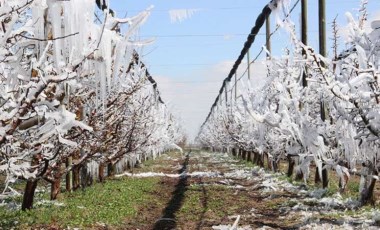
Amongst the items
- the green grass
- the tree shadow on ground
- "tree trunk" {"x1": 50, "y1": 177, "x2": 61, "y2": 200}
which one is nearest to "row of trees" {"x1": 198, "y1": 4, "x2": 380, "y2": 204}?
the tree shadow on ground

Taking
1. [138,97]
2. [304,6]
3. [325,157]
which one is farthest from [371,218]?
[138,97]

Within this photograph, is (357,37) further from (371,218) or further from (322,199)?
(322,199)

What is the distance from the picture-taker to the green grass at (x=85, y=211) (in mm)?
11164

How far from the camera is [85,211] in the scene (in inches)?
504

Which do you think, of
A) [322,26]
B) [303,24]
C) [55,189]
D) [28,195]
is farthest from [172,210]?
[303,24]

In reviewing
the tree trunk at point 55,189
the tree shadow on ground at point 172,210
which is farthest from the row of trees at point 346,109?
the tree trunk at point 55,189

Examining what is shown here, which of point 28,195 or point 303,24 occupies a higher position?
point 303,24

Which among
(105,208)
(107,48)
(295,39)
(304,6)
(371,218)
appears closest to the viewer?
(107,48)

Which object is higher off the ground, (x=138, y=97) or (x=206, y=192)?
(x=138, y=97)

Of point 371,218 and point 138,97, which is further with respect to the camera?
point 138,97

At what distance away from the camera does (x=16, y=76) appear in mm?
4742

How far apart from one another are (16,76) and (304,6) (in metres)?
13.5

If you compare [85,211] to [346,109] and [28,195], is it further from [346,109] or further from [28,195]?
[346,109]

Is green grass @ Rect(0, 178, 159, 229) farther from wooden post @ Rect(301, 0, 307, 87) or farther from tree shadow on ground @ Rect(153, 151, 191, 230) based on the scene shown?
wooden post @ Rect(301, 0, 307, 87)
